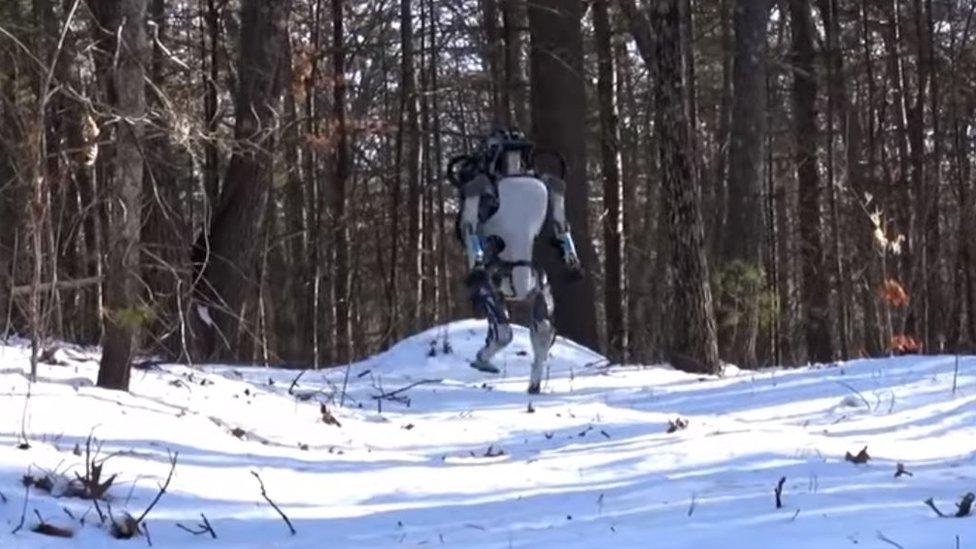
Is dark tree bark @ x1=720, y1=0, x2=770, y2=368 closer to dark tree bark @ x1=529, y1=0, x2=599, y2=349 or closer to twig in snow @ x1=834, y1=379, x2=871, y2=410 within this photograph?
dark tree bark @ x1=529, y1=0, x2=599, y2=349

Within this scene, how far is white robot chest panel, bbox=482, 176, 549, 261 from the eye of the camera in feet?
32.3

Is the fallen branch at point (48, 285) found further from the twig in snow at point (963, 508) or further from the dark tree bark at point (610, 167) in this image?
the dark tree bark at point (610, 167)

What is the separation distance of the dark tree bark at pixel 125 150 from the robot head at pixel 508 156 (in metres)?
3.44

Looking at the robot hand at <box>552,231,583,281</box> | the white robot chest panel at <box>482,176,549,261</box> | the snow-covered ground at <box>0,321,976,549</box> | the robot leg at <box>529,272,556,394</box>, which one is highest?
the white robot chest panel at <box>482,176,549,261</box>

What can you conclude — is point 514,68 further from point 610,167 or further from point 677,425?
point 677,425

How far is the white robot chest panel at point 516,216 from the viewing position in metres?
9.84

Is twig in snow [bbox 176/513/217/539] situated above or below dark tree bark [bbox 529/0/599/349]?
below

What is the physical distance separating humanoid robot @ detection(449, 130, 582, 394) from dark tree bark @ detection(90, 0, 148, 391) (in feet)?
10.5

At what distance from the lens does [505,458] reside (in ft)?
22.5

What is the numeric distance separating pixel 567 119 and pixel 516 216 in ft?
23.2

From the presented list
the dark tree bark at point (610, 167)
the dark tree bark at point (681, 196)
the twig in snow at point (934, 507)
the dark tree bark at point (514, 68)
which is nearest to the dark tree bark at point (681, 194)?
the dark tree bark at point (681, 196)

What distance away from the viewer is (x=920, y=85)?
23.9 meters

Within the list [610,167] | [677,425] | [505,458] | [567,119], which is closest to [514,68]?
[610,167]

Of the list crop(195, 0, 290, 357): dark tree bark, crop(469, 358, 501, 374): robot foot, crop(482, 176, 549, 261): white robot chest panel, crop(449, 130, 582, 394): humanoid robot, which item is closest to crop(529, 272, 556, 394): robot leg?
crop(449, 130, 582, 394): humanoid robot
